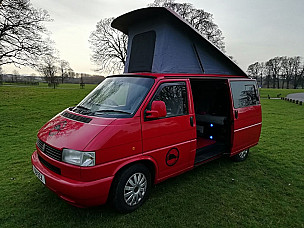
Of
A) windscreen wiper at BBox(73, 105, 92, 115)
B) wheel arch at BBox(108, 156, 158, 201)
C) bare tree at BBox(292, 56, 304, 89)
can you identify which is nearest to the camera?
wheel arch at BBox(108, 156, 158, 201)

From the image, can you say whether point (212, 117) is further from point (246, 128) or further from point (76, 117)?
point (76, 117)

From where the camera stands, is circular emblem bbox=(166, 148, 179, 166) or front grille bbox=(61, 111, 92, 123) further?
circular emblem bbox=(166, 148, 179, 166)

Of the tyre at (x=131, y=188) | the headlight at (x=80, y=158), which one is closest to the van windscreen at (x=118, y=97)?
the headlight at (x=80, y=158)

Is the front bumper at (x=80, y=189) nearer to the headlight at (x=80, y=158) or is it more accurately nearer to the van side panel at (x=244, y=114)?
the headlight at (x=80, y=158)

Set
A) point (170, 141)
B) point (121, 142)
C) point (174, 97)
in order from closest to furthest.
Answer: point (121, 142)
point (170, 141)
point (174, 97)

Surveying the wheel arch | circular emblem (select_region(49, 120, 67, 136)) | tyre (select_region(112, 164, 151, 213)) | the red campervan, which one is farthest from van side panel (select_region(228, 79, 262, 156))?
circular emblem (select_region(49, 120, 67, 136))

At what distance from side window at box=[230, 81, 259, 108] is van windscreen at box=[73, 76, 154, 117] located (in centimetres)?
240

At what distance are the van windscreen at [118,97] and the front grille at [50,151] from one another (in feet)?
2.47

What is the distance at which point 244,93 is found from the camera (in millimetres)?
5176

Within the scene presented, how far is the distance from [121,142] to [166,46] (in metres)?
2.34

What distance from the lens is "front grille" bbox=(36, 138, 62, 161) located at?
9.23 ft

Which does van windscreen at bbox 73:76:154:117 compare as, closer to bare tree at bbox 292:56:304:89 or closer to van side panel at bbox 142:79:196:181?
van side panel at bbox 142:79:196:181

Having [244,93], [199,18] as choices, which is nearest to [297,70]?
[199,18]

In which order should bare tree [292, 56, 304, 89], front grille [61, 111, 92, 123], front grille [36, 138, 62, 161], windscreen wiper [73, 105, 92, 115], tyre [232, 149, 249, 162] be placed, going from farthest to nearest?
bare tree [292, 56, 304, 89], tyre [232, 149, 249, 162], windscreen wiper [73, 105, 92, 115], front grille [61, 111, 92, 123], front grille [36, 138, 62, 161]
